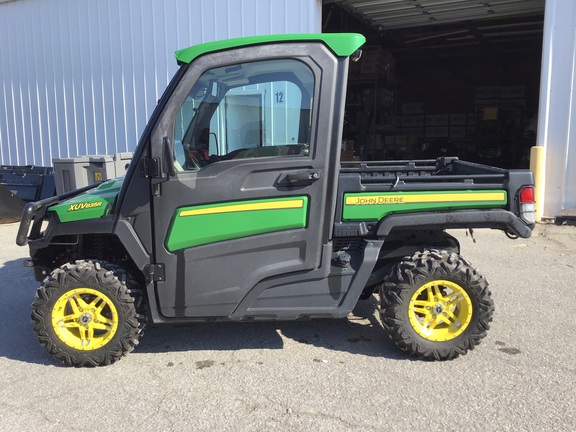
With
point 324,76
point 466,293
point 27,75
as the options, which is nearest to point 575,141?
point 466,293

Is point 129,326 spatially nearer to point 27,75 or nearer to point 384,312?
point 384,312

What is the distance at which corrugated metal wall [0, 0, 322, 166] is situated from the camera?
9.49 metres

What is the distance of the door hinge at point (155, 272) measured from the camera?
339 centimetres

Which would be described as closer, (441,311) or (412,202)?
(412,202)

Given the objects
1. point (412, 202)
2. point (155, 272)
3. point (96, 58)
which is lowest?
point (155, 272)

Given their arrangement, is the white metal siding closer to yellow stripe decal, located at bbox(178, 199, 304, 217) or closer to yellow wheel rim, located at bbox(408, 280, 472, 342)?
yellow wheel rim, located at bbox(408, 280, 472, 342)

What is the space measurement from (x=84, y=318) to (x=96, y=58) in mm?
9001

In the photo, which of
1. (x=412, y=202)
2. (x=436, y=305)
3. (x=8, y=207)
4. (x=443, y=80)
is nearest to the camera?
(x=412, y=202)

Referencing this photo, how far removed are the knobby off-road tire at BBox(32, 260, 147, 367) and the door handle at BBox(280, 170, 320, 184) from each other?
136cm

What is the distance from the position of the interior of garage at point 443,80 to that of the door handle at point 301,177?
8.10 m

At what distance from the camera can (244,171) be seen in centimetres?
327

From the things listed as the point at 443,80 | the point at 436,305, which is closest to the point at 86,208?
the point at 436,305

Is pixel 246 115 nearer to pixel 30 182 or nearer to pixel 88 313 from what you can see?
pixel 88 313

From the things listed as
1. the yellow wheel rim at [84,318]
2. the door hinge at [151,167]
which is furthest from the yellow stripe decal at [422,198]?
the yellow wheel rim at [84,318]
